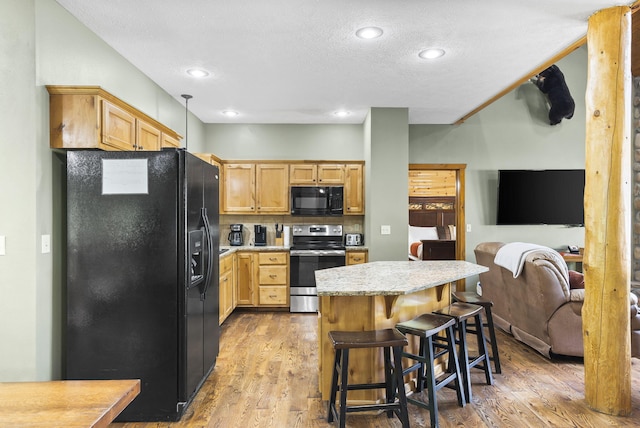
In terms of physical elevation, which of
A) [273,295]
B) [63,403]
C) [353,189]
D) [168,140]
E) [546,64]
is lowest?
[273,295]

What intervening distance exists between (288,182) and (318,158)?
60 cm

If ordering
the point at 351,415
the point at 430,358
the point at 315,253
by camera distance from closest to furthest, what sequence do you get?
the point at 430,358 → the point at 351,415 → the point at 315,253

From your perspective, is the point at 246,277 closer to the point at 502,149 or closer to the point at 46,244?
the point at 46,244

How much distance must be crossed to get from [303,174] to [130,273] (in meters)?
3.38

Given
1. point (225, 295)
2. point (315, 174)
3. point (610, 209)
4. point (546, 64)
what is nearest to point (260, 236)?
point (315, 174)

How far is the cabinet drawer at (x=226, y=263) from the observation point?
4484 millimetres

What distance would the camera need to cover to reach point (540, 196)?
229 inches

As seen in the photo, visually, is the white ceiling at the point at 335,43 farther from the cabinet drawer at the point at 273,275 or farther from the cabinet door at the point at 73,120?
the cabinet drawer at the point at 273,275

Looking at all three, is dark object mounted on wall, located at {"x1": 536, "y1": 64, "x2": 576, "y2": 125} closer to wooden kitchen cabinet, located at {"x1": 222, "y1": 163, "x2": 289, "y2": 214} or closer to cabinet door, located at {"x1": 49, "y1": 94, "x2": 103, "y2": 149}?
wooden kitchen cabinet, located at {"x1": 222, "y1": 163, "x2": 289, "y2": 214}

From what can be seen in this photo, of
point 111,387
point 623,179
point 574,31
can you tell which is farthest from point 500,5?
point 111,387

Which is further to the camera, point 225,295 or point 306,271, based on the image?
point 306,271

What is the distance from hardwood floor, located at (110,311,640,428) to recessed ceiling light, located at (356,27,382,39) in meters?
2.61

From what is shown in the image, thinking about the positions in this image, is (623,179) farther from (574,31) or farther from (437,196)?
(437,196)

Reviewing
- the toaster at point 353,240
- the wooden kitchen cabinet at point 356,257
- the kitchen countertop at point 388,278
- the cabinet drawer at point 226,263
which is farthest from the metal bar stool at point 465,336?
the toaster at point 353,240
